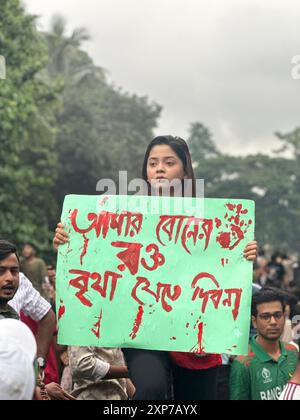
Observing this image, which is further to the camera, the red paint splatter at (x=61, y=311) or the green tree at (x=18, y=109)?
A: the green tree at (x=18, y=109)

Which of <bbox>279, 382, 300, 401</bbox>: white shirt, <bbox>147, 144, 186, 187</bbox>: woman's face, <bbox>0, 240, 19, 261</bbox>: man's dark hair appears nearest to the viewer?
<bbox>279, 382, 300, 401</bbox>: white shirt

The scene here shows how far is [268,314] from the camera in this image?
18.9 ft

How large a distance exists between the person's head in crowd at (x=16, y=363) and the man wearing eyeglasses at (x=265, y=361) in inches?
110

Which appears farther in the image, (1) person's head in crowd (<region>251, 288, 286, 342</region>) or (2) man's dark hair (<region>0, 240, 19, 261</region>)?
(1) person's head in crowd (<region>251, 288, 286, 342</region>)

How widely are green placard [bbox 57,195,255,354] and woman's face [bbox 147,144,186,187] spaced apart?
0.12 metres

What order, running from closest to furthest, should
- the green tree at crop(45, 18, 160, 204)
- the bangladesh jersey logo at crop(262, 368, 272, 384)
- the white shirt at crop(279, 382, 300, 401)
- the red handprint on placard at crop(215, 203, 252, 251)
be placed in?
the white shirt at crop(279, 382, 300, 401), the red handprint on placard at crop(215, 203, 252, 251), the bangladesh jersey logo at crop(262, 368, 272, 384), the green tree at crop(45, 18, 160, 204)

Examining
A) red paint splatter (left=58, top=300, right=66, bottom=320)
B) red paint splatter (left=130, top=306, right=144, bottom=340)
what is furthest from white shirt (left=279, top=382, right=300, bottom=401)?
red paint splatter (left=58, top=300, right=66, bottom=320)

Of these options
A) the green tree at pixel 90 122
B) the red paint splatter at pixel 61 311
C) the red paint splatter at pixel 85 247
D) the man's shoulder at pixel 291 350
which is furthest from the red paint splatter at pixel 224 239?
the green tree at pixel 90 122

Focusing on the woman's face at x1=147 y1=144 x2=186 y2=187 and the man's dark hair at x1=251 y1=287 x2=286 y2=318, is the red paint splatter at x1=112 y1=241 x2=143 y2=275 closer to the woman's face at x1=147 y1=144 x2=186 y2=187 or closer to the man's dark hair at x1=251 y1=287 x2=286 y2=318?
the woman's face at x1=147 y1=144 x2=186 y2=187

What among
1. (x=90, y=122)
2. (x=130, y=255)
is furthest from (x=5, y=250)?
(x=90, y=122)

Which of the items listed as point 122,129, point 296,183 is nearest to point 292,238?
point 296,183

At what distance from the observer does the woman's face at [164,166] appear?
473 centimetres

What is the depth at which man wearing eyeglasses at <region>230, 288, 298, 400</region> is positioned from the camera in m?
5.34

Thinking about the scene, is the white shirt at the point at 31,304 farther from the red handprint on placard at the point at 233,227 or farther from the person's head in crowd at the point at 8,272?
the red handprint on placard at the point at 233,227
